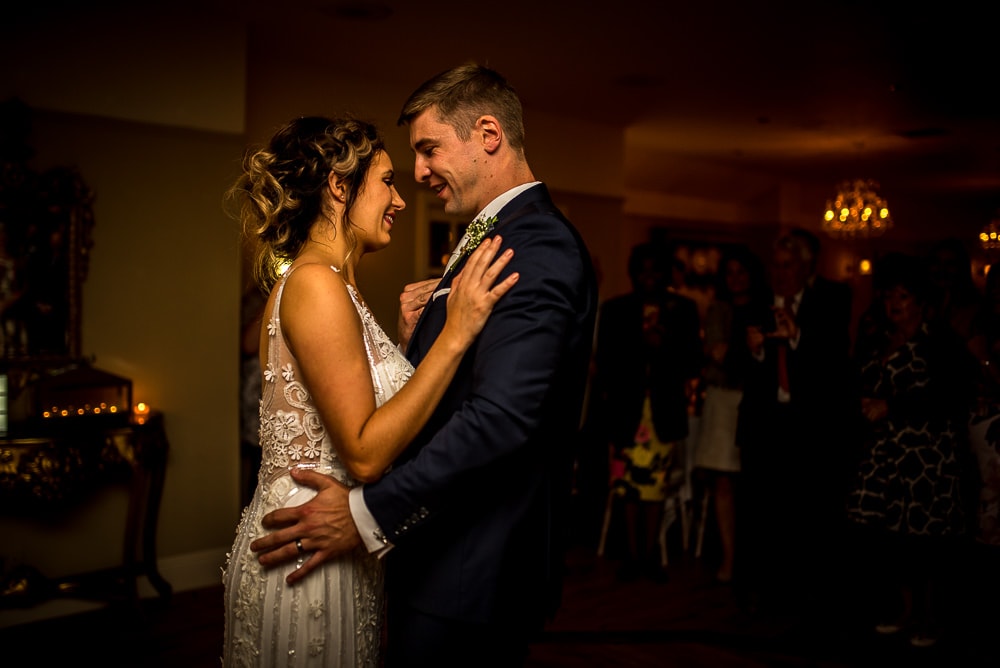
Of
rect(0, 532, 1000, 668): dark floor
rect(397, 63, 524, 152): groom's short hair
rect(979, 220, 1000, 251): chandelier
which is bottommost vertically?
rect(0, 532, 1000, 668): dark floor

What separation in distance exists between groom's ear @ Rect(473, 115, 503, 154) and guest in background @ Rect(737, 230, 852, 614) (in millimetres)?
2792

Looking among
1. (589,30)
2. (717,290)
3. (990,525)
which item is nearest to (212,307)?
(589,30)

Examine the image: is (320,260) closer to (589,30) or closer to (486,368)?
(486,368)

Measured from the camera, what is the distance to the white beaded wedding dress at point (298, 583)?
1667mm

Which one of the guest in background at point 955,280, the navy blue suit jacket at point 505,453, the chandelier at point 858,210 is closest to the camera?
the navy blue suit jacket at point 505,453

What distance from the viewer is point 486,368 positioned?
1448mm

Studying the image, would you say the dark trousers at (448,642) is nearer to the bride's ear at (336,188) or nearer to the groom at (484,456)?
the groom at (484,456)

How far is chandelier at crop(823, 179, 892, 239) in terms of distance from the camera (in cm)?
831

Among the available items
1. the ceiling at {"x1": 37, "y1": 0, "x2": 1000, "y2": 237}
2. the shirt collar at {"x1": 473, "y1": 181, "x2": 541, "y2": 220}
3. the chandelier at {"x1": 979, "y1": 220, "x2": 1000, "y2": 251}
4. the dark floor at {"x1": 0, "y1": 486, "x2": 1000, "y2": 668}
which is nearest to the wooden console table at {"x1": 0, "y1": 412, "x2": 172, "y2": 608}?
the dark floor at {"x1": 0, "y1": 486, "x2": 1000, "y2": 668}

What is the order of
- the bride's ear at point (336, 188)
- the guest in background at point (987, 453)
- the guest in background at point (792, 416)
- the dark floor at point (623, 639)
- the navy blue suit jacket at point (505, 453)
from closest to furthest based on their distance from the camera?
the navy blue suit jacket at point (505, 453) → the bride's ear at point (336, 188) → the dark floor at point (623, 639) → the guest in background at point (987, 453) → the guest in background at point (792, 416)

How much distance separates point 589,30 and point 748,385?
7.13 ft

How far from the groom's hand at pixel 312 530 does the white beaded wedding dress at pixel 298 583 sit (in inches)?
2.1

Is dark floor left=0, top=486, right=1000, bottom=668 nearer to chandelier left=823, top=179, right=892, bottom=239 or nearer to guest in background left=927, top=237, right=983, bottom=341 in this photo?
guest in background left=927, top=237, right=983, bottom=341

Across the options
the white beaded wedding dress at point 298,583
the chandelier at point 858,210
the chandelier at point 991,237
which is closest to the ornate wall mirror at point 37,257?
the white beaded wedding dress at point 298,583
